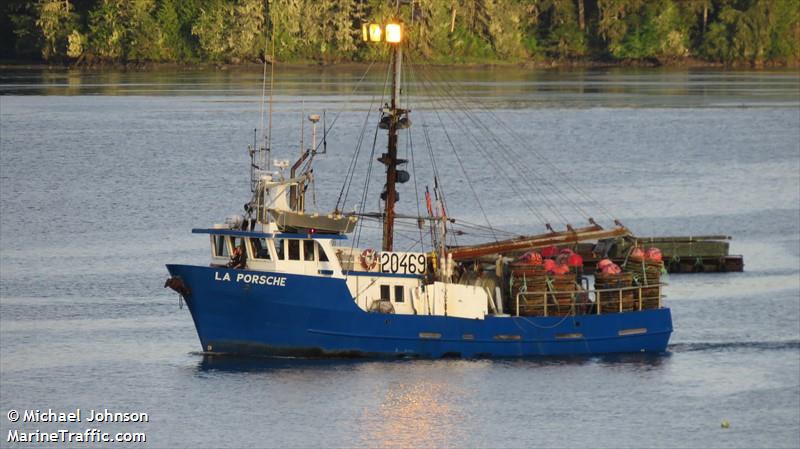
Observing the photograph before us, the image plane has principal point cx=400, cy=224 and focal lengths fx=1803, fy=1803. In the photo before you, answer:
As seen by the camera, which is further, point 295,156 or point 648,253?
point 295,156

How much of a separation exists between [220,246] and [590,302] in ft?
36.8

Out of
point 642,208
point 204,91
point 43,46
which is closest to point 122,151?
point 642,208

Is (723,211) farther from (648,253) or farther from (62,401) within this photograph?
(62,401)

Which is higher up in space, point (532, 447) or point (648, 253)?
point (648, 253)

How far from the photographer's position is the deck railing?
53.1 meters

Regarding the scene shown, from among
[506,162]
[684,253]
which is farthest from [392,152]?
[506,162]

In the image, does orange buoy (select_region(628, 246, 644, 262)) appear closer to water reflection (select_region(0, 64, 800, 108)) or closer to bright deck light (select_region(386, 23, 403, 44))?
bright deck light (select_region(386, 23, 403, 44))

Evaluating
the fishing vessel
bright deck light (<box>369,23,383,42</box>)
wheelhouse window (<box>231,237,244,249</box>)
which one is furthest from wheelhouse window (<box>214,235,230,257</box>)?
bright deck light (<box>369,23,383,42</box>)

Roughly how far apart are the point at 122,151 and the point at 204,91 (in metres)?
53.4

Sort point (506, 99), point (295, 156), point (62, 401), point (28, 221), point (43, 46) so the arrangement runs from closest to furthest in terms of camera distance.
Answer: point (62, 401) → point (28, 221) → point (295, 156) → point (506, 99) → point (43, 46)

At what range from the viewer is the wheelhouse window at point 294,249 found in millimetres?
52531

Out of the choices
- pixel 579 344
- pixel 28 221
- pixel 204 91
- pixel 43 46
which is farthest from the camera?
pixel 43 46

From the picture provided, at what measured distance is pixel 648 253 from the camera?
181 feet

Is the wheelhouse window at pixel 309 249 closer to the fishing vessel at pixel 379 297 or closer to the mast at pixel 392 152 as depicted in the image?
the fishing vessel at pixel 379 297
